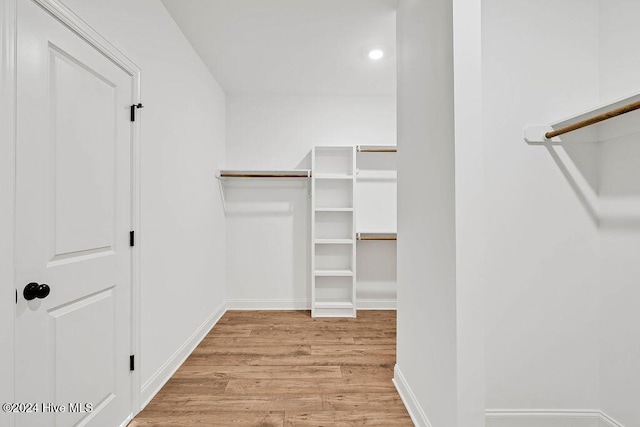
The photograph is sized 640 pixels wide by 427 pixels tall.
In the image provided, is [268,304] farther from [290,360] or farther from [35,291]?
[35,291]

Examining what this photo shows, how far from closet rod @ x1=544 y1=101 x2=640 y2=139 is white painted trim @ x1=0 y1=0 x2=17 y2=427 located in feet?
7.41

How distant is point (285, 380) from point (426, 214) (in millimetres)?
1530

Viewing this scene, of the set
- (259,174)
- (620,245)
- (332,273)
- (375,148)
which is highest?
(375,148)

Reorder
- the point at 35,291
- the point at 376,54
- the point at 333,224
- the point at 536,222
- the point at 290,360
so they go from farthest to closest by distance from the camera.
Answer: the point at 333,224 < the point at 376,54 < the point at 290,360 < the point at 536,222 < the point at 35,291

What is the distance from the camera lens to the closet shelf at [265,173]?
3760 millimetres

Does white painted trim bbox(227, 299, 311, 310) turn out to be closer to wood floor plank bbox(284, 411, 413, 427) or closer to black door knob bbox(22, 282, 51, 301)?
wood floor plank bbox(284, 411, 413, 427)

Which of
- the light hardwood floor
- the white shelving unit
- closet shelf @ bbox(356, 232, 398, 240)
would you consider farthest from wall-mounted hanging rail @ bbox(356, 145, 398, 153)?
the light hardwood floor

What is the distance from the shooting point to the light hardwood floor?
189 cm

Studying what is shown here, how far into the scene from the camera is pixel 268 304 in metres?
4.05

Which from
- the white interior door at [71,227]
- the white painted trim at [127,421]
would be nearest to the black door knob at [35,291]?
the white interior door at [71,227]

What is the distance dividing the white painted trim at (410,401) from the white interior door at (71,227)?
161cm

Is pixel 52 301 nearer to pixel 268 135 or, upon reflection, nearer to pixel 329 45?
pixel 329 45

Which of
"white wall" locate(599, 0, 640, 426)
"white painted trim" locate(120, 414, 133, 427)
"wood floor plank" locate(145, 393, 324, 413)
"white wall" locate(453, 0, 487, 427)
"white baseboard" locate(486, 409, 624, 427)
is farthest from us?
"wood floor plank" locate(145, 393, 324, 413)

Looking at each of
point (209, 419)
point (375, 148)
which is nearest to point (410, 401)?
point (209, 419)
